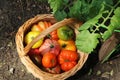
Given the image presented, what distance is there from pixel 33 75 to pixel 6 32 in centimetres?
43

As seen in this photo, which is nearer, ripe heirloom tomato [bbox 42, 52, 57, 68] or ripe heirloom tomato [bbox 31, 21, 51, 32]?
ripe heirloom tomato [bbox 42, 52, 57, 68]

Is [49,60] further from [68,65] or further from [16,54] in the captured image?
[16,54]

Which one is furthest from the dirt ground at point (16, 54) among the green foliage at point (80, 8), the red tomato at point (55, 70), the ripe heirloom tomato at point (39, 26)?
the green foliage at point (80, 8)

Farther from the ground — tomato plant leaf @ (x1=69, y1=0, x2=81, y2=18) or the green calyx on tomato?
tomato plant leaf @ (x1=69, y1=0, x2=81, y2=18)

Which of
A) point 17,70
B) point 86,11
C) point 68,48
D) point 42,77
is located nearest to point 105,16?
point 86,11

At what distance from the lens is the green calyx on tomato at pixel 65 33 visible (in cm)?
242

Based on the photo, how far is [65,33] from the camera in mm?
2410

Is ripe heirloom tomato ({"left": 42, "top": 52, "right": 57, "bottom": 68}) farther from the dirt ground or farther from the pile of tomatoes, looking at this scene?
the dirt ground

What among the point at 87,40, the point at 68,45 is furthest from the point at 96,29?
the point at 68,45

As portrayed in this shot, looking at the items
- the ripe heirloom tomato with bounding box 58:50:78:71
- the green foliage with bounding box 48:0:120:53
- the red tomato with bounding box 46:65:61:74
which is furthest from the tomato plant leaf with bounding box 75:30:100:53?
the red tomato with bounding box 46:65:61:74

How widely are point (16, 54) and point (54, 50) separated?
1.16 feet

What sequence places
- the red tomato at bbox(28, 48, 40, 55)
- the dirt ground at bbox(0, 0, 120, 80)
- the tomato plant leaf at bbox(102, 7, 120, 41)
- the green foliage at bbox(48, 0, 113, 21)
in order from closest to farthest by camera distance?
1. the tomato plant leaf at bbox(102, 7, 120, 41)
2. the green foliage at bbox(48, 0, 113, 21)
3. the red tomato at bbox(28, 48, 40, 55)
4. the dirt ground at bbox(0, 0, 120, 80)

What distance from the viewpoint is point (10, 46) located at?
8.68ft

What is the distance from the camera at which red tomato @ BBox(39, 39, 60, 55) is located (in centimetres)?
243
